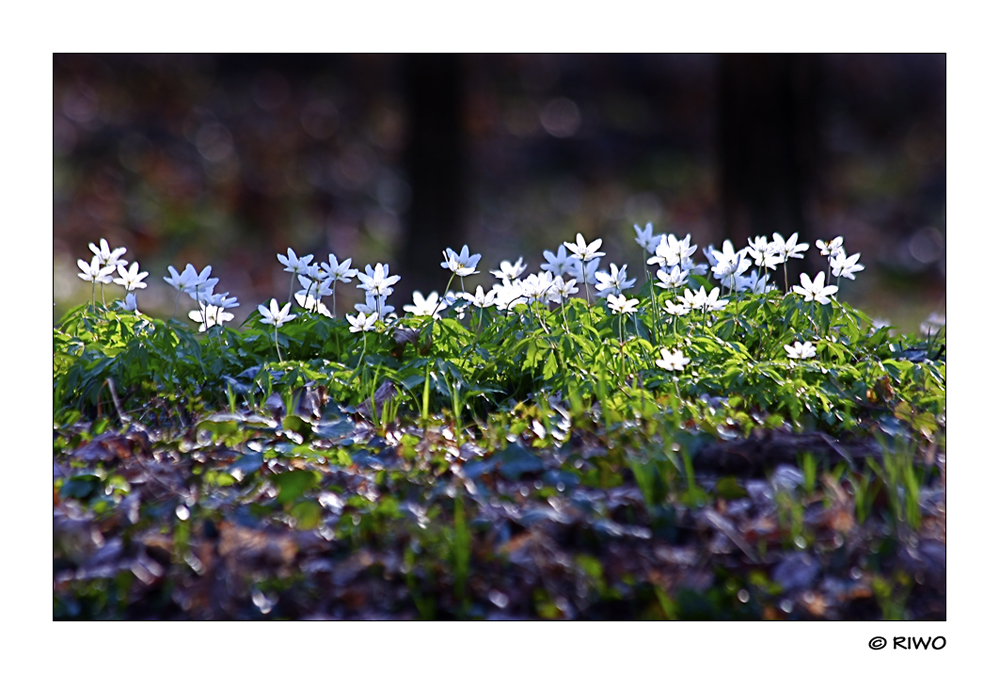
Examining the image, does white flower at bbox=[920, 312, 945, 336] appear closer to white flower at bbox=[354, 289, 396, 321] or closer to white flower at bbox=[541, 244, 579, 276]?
white flower at bbox=[541, 244, 579, 276]

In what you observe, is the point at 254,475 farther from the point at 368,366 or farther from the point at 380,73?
the point at 380,73

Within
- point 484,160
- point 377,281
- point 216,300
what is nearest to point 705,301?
point 377,281

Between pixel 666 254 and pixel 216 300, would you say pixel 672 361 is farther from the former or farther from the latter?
pixel 216 300

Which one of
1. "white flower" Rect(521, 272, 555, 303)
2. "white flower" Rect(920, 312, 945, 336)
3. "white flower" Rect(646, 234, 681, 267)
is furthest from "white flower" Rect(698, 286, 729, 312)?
"white flower" Rect(920, 312, 945, 336)

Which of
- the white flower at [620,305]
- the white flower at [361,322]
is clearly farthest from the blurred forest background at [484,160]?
the white flower at [361,322]

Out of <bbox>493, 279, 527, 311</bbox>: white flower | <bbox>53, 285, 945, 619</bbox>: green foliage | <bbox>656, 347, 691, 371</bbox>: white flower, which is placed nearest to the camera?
<bbox>53, 285, 945, 619</bbox>: green foliage

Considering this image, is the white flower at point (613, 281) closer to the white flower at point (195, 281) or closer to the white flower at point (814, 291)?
the white flower at point (814, 291)
